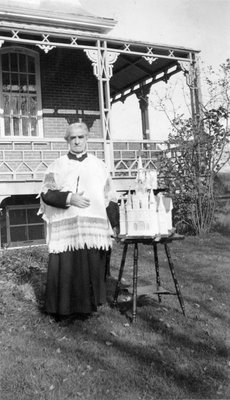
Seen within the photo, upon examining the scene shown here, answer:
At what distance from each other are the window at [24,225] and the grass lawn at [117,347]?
16.5 feet

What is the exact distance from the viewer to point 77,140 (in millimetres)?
4570

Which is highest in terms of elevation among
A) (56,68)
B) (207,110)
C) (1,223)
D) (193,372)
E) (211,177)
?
(56,68)

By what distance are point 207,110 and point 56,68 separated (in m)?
4.03

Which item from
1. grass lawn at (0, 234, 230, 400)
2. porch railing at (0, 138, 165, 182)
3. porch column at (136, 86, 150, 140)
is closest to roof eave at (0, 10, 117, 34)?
porch railing at (0, 138, 165, 182)

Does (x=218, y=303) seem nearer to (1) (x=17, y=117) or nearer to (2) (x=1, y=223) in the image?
(2) (x=1, y=223)

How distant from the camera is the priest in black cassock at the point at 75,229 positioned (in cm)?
453

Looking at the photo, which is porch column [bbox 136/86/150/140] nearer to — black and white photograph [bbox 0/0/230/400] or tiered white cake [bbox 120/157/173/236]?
black and white photograph [bbox 0/0/230/400]

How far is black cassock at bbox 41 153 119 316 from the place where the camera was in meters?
4.52

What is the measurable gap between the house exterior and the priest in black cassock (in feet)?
17.3

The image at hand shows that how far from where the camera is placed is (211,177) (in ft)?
35.9

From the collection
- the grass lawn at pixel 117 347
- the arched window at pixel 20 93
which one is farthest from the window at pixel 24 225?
the grass lawn at pixel 117 347

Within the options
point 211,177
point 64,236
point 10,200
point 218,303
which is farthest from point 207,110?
point 64,236

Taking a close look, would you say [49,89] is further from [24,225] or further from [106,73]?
[24,225]

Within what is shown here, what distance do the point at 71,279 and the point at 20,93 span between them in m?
8.31
